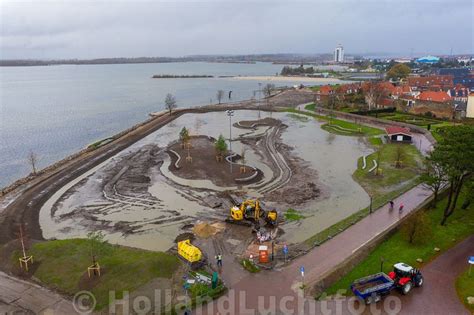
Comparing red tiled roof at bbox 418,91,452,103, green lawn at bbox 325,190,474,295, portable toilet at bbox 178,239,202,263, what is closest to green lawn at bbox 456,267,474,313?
green lawn at bbox 325,190,474,295

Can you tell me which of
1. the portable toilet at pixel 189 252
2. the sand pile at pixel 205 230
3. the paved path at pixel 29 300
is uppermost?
the portable toilet at pixel 189 252

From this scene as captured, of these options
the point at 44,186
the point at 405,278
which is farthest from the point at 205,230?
the point at 44,186

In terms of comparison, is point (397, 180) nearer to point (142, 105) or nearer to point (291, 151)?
point (291, 151)

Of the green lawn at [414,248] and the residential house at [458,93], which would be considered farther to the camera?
the residential house at [458,93]

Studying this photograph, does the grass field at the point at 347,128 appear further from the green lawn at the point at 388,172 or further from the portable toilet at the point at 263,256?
the portable toilet at the point at 263,256

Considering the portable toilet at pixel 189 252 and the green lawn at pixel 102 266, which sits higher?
the portable toilet at pixel 189 252

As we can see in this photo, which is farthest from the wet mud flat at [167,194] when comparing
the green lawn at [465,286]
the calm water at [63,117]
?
the calm water at [63,117]

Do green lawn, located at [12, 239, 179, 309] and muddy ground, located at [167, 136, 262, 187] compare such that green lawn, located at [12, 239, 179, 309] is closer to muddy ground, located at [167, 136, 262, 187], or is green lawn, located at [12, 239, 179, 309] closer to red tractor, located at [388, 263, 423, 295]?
red tractor, located at [388, 263, 423, 295]

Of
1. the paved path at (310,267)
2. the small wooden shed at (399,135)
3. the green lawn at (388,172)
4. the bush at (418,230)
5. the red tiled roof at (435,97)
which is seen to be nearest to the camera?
the paved path at (310,267)
